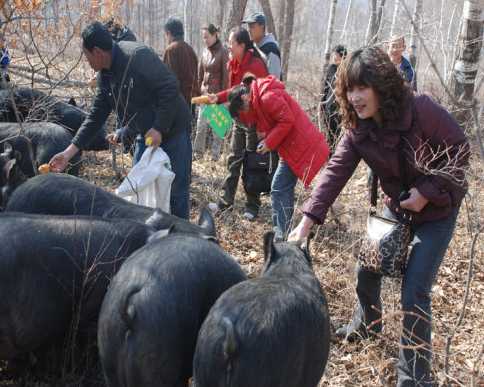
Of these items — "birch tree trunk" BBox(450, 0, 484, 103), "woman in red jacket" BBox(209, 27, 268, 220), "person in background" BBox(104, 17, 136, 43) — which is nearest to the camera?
"birch tree trunk" BBox(450, 0, 484, 103)

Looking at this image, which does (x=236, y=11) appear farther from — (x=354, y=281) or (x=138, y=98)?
(x=354, y=281)

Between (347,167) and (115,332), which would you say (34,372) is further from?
(347,167)

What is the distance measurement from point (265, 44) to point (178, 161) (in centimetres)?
287

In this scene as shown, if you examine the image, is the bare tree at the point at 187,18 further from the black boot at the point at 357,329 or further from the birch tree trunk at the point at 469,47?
the black boot at the point at 357,329

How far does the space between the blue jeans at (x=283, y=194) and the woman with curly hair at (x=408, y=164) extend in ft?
6.80

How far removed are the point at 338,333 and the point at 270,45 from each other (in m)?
4.55

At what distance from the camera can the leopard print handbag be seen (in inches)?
135

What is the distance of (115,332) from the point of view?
9.21ft

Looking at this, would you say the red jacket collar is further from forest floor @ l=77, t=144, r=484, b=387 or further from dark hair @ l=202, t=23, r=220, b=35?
dark hair @ l=202, t=23, r=220, b=35

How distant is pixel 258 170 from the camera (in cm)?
671

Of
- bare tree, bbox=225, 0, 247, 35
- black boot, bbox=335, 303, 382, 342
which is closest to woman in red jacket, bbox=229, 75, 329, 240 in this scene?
black boot, bbox=335, 303, 382, 342

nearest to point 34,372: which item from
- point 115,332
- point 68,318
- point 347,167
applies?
point 68,318

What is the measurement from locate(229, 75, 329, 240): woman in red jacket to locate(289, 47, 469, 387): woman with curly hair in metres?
1.86

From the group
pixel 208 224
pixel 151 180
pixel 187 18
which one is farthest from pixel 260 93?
pixel 187 18
